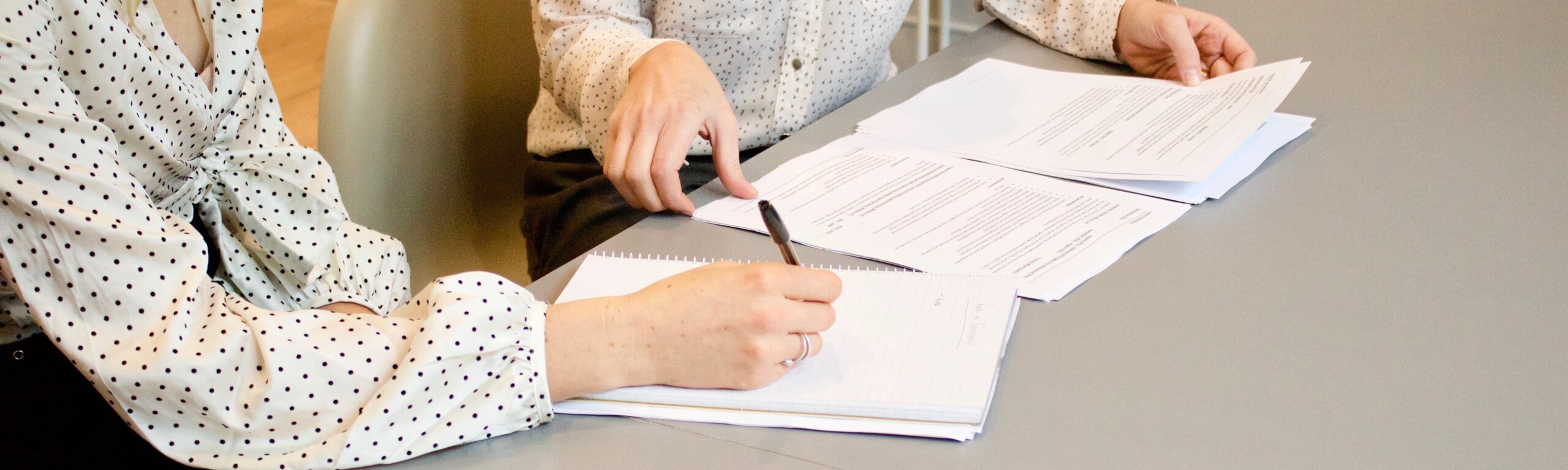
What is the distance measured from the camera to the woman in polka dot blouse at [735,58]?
1.04 m

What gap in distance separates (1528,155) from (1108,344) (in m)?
0.47

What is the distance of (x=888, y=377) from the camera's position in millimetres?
612

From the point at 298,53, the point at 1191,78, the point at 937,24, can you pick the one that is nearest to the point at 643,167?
the point at 1191,78

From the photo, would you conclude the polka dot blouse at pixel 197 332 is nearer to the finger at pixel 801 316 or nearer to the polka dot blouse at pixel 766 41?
the finger at pixel 801 316

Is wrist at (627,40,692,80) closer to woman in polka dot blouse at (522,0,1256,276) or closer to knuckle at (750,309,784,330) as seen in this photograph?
woman in polka dot blouse at (522,0,1256,276)

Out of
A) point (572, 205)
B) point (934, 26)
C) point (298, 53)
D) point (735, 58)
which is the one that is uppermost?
point (735, 58)

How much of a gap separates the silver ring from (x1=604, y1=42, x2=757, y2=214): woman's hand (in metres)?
0.24

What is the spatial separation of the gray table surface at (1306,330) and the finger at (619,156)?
0.10ft

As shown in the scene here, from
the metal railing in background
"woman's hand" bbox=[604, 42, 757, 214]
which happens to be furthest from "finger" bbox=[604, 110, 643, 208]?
the metal railing in background

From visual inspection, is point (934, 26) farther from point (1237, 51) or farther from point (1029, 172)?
point (1029, 172)

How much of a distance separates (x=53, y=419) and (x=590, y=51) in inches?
20.4

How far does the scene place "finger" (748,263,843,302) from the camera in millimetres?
625

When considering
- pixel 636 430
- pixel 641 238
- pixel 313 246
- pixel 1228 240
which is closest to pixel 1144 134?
pixel 1228 240

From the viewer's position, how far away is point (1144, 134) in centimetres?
97
